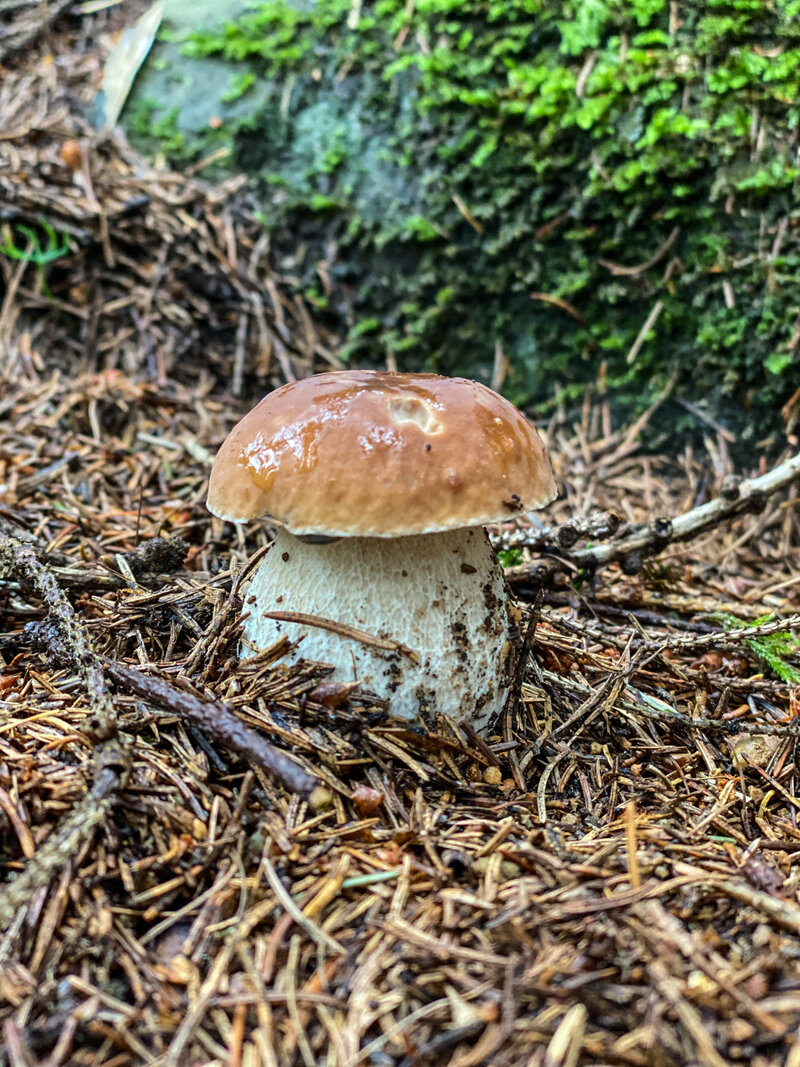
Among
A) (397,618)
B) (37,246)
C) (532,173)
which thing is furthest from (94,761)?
(532,173)

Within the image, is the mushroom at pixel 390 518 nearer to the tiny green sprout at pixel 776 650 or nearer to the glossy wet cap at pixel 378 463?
the glossy wet cap at pixel 378 463

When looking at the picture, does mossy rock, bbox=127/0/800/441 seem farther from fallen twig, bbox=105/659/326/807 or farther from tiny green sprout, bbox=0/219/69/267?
fallen twig, bbox=105/659/326/807

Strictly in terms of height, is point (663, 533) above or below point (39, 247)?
below

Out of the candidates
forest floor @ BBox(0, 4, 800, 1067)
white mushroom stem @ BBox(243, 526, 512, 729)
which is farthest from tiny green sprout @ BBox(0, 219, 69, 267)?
white mushroom stem @ BBox(243, 526, 512, 729)

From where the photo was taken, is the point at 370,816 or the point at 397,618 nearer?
the point at 370,816

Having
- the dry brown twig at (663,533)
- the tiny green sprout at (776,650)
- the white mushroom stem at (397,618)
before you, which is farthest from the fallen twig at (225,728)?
the tiny green sprout at (776,650)

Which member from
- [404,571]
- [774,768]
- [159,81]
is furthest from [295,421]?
[159,81]

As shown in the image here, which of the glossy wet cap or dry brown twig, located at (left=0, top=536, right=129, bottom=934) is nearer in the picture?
dry brown twig, located at (left=0, top=536, right=129, bottom=934)

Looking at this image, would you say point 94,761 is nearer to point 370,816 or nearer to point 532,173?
point 370,816
